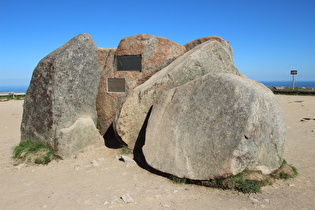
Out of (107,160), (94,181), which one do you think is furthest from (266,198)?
(107,160)

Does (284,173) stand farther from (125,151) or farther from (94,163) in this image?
(94,163)

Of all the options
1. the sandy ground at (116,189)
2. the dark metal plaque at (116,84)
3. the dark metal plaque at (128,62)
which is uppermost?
the dark metal plaque at (128,62)

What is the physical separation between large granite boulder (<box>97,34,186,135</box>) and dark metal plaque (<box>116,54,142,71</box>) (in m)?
0.07

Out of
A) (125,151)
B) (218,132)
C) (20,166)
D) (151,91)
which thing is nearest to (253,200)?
(218,132)

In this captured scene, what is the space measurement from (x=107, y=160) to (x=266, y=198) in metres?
3.02

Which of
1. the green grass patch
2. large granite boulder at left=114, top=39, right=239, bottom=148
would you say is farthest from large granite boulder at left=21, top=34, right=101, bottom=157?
the green grass patch

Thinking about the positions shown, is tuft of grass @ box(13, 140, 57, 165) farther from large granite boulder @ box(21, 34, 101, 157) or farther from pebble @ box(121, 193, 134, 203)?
pebble @ box(121, 193, 134, 203)

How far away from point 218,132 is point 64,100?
3.31 m

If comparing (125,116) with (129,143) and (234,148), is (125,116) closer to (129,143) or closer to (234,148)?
(129,143)

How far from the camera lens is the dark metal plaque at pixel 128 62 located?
6516 millimetres

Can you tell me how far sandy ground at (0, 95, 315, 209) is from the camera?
11.7ft

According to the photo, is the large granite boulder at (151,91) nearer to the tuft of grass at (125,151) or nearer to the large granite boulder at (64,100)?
the tuft of grass at (125,151)

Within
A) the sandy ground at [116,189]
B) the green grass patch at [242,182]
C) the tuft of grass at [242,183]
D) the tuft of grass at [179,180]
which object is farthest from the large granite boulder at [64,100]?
the tuft of grass at [242,183]

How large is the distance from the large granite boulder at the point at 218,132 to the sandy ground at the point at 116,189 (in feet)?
1.05
